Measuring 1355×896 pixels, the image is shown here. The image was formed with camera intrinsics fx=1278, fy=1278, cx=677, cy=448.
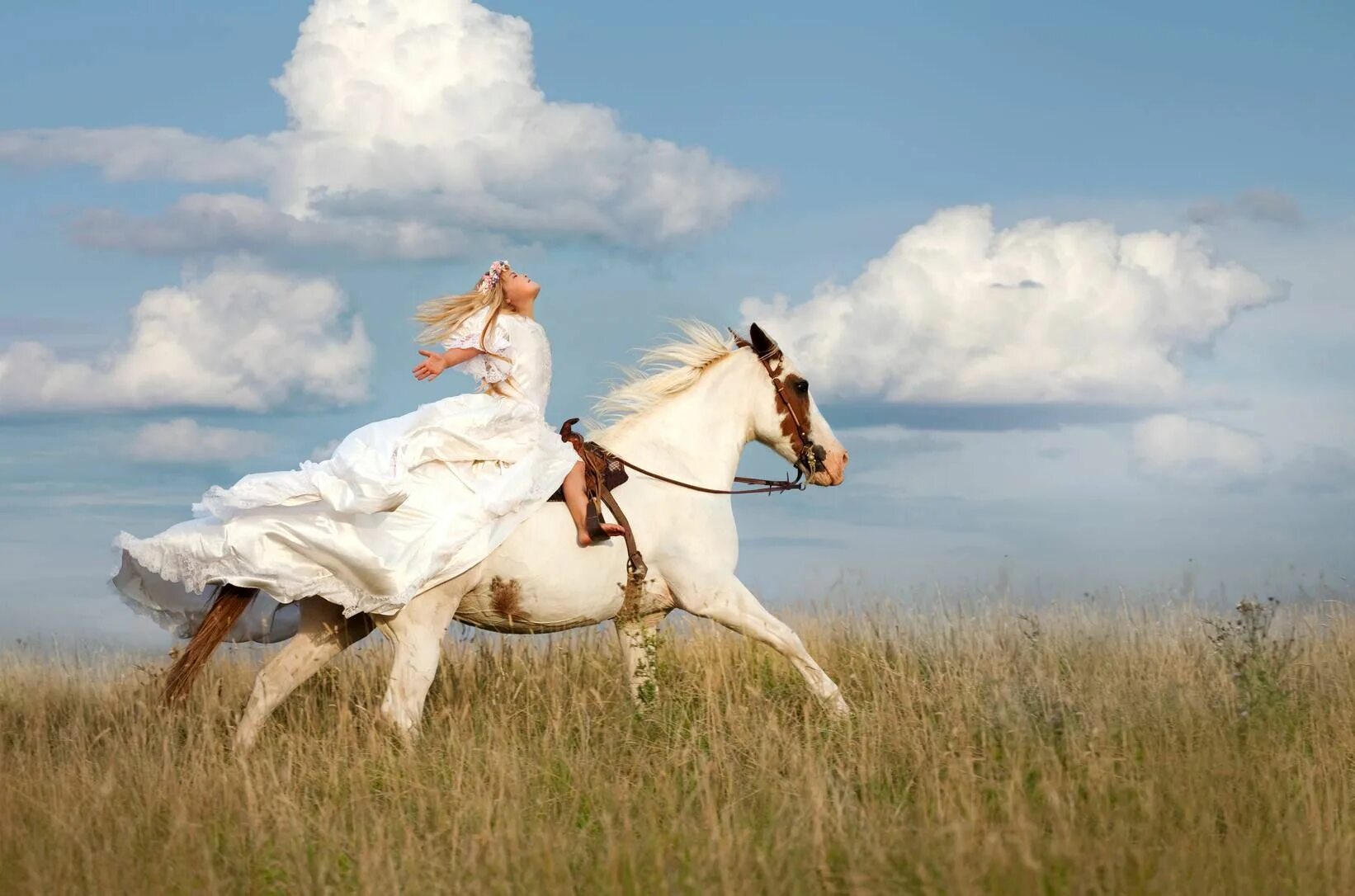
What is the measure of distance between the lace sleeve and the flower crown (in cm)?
17

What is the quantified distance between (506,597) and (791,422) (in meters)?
2.30

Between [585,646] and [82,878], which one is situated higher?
[585,646]

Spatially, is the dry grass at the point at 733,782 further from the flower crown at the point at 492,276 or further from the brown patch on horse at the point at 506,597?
the flower crown at the point at 492,276

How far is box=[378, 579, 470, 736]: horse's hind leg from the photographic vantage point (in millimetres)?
7461

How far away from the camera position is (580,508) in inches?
302

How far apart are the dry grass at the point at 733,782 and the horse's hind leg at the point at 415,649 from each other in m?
0.20

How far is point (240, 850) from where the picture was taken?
6098mm

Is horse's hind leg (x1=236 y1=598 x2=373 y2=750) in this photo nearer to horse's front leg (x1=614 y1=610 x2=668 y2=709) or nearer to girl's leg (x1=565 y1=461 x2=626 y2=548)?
girl's leg (x1=565 y1=461 x2=626 y2=548)

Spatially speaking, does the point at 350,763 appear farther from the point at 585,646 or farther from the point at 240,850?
the point at 585,646

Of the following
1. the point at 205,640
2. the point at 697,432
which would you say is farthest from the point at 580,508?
the point at 205,640

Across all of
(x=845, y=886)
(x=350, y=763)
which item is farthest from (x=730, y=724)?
(x=845, y=886)

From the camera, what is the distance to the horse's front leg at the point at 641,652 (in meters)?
8.12

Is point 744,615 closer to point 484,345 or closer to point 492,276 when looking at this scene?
point 484,345

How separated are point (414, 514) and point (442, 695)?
6.95 ft
